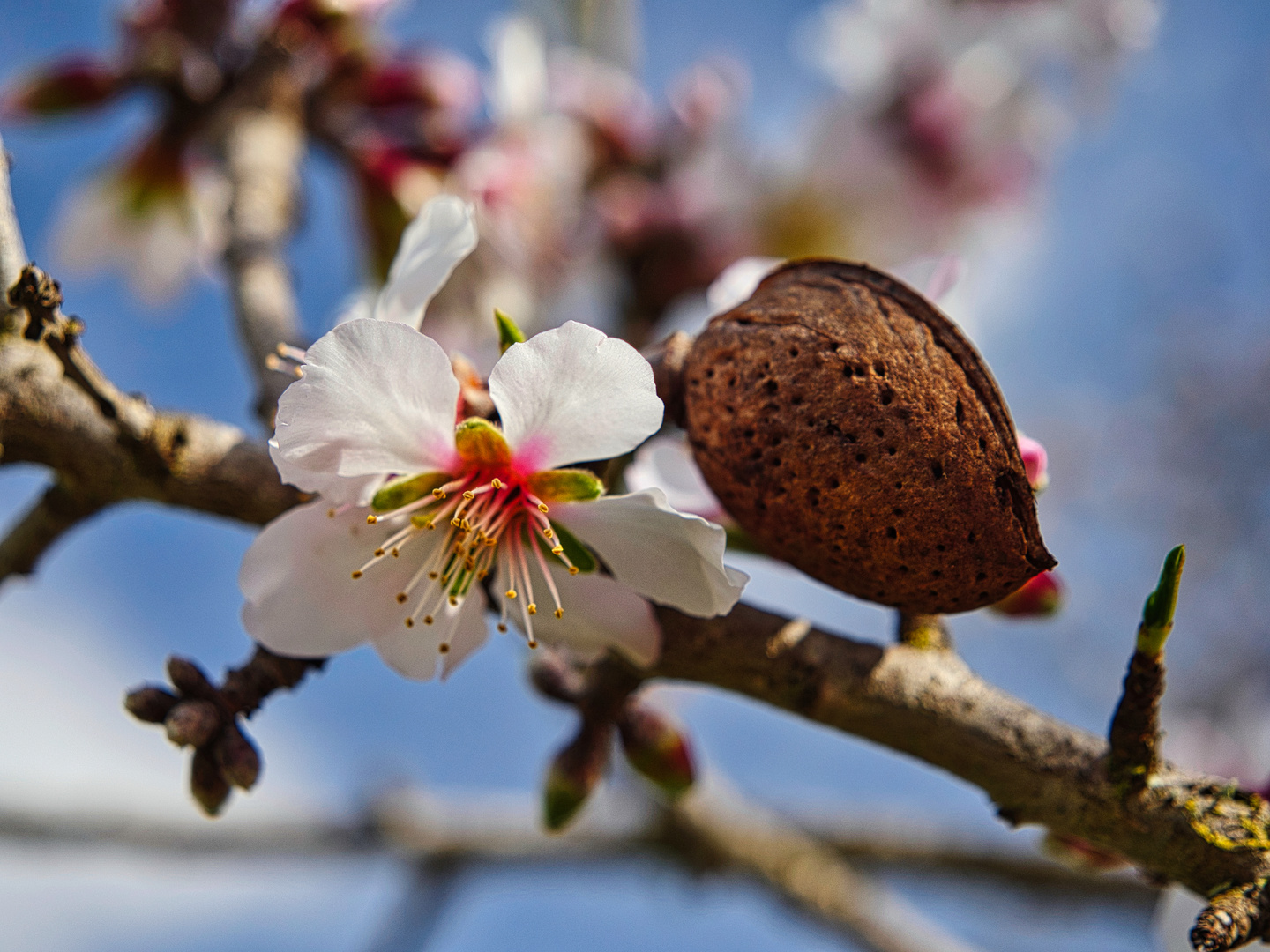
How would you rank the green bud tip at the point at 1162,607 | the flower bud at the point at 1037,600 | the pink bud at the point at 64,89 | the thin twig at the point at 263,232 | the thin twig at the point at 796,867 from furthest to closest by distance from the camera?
the thin twig at the point at 796,867
the pink bud at the point at 64,89
the thin twig at the point at 263,232
the flower bud at the point at 1037,600
the green bud tip at the point at 1162,607

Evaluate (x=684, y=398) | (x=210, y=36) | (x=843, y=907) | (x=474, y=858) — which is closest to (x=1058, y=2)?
(x=210, y=36)

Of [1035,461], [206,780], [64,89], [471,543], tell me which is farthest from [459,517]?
[64,89]

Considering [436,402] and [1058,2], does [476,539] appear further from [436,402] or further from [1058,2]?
[1058,2]

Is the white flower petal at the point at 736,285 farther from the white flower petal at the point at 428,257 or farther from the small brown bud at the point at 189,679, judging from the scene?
the small brown bud at the point at 189,679

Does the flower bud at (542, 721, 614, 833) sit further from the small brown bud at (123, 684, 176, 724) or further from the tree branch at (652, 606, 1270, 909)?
the small brown bud at (123, 684, 176, 724)

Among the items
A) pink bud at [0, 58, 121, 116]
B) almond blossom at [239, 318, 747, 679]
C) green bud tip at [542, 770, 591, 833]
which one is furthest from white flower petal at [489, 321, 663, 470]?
pink bud at [0, 58, 121, 116]

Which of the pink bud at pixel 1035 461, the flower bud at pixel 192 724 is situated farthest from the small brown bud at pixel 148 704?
the pink bud at pixel 1035 461

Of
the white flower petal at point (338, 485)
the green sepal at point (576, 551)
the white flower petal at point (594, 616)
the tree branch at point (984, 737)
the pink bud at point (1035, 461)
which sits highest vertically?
the pink bud at point (1035, 461)
